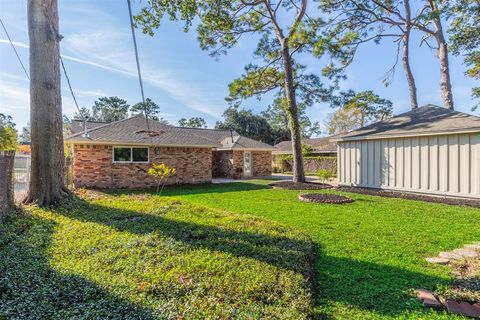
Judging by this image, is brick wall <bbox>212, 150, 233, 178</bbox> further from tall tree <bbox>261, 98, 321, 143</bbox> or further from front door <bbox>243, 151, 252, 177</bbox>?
tall tree <bbox>261, 98, 321, 143</bbox>

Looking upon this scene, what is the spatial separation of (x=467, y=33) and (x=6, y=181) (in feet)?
68.6

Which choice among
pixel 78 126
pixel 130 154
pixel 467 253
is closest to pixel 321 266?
pixel 467 253

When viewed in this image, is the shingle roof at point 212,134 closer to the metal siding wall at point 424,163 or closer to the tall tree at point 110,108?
the metal siding wall at point 424,163

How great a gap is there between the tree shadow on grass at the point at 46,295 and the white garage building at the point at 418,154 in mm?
10859

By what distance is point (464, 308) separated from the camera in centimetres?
287

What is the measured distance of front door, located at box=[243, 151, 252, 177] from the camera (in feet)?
66.5

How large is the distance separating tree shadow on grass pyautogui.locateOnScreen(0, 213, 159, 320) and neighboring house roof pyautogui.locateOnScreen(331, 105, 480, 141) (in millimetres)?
11060

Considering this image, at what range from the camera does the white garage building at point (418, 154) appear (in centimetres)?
915

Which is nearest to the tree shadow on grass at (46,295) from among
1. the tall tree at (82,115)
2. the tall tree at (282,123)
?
the tall tree at (82,115)

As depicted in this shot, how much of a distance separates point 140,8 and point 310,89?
10.6 metres

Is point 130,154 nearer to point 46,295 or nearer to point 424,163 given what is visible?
point 46,295

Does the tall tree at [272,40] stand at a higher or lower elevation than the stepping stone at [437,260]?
higher

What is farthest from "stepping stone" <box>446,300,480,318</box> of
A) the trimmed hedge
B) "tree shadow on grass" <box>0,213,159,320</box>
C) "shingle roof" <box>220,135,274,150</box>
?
the trimmed hedge

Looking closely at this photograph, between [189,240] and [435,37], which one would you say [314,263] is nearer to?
[189,240]
